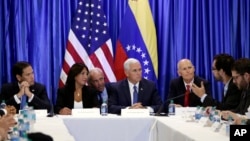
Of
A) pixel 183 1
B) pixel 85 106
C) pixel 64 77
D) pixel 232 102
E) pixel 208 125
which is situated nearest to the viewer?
pixel 208 125

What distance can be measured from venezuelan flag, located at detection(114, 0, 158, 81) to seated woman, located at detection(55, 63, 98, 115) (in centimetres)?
105

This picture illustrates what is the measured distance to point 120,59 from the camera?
21.7 ft

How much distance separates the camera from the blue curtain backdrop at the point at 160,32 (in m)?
6.44

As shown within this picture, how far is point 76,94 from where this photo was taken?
5.65 m

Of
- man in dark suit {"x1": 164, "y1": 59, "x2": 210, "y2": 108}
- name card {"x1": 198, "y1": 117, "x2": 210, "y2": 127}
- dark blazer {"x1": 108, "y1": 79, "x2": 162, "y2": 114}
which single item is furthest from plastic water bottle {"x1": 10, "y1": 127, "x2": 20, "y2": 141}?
man in dark suit {"x1": 164, "y1": 59, "x2": 210, "y2": 108}

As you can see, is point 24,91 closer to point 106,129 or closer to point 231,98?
point 106,129

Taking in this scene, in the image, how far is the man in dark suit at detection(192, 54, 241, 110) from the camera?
16.9 feet

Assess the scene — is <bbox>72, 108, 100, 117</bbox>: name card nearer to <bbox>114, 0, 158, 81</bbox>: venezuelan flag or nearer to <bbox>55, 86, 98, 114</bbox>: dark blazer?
<bbox>55, 86, 98, 114</bbox>: dark blazer

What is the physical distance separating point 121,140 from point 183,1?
2.80 meters

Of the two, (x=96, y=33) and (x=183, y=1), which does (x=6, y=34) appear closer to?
(x=96, y=33)

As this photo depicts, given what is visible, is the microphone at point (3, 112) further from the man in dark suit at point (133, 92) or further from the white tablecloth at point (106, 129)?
the man in dark suit at point (133, 92)

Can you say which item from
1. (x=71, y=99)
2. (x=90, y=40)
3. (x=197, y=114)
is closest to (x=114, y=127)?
(x=197, y=114)

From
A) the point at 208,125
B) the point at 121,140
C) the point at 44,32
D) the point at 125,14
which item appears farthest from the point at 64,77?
the point at 208,125

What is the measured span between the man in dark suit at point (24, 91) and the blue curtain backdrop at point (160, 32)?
661 mm
